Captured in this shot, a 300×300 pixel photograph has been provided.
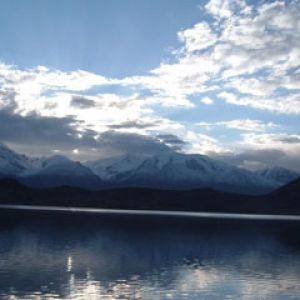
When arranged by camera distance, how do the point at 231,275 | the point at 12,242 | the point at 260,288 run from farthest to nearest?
the point at 12,242
the point at 231,275
the point at 260,288

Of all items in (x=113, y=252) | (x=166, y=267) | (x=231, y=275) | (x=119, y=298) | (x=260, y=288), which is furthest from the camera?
(x=113, y=252)

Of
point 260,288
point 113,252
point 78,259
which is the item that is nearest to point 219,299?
point 260,288

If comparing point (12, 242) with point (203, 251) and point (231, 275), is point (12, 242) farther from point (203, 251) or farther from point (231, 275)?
point (231, 275)

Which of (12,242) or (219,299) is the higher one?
(12,242)

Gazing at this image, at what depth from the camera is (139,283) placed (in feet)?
167

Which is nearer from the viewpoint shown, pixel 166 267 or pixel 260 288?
pixel 260 288

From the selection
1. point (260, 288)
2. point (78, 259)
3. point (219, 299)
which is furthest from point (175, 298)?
point (78, 259)

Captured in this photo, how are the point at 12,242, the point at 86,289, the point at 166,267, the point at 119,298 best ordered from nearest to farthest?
the point at 119,298 < the point at 86,289 < the point at 166,267 < the point at 12,242

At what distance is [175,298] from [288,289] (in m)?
12.5

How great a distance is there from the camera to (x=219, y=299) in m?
45.0

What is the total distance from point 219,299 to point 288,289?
363 inches

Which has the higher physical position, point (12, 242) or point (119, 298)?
point (12, 242)

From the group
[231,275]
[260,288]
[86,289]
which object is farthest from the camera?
[231,275]

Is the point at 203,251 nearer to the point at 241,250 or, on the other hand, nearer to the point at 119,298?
the point at 241,250
